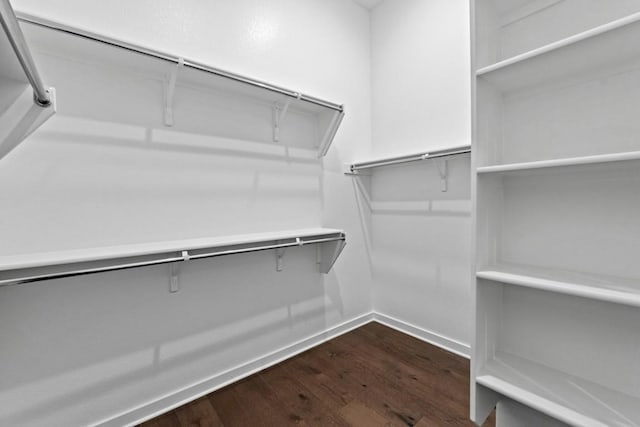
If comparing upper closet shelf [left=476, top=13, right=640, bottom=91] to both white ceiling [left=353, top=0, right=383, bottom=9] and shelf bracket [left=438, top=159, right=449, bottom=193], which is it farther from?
white ceiling [left=353, top=0, right=383, bottom=9]

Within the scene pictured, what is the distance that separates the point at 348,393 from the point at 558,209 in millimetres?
1312

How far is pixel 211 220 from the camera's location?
1548 millimetres

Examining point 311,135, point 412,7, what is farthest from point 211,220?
point 412,7

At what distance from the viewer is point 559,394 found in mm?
997

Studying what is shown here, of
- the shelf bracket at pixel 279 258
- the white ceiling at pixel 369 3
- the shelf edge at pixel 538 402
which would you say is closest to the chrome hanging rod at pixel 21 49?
the shelf bracket at pixel 279 258

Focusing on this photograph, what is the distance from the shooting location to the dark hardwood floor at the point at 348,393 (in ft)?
4.30

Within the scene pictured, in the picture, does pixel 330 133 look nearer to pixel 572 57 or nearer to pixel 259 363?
pixel 572 57

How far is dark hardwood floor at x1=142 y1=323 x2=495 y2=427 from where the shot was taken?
4.30 ft

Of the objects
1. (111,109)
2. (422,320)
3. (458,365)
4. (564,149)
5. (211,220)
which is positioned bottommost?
(458,365)

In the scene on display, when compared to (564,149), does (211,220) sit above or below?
below

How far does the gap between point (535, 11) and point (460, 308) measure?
1.61m

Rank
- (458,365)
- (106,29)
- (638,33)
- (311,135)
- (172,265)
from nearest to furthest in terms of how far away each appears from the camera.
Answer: (638,33), (106,29), (172,265), (458,365), (311,135)

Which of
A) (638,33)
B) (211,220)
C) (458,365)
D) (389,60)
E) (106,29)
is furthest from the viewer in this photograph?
(389,60)

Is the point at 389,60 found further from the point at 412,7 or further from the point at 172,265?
the point at 172,265
